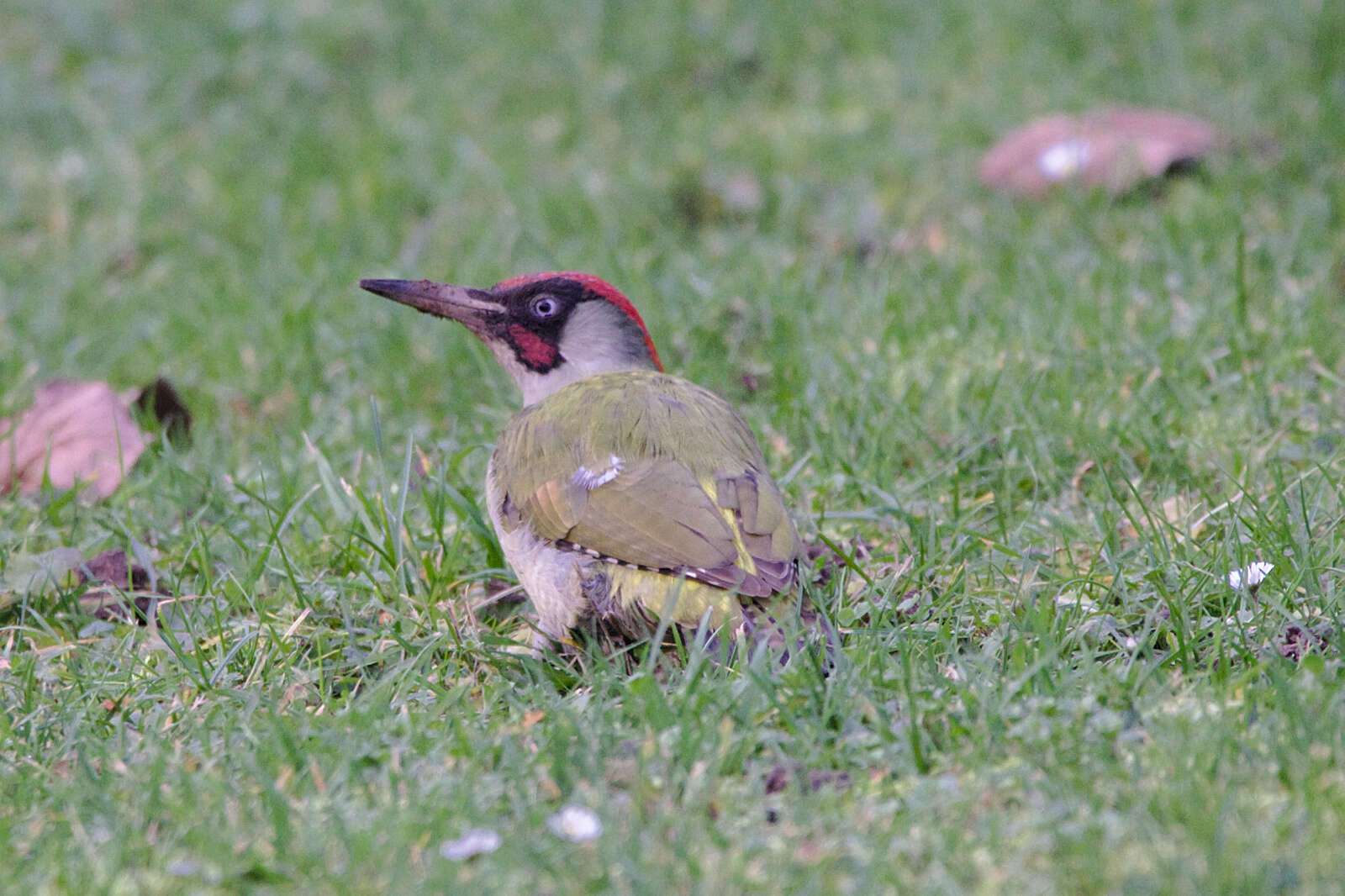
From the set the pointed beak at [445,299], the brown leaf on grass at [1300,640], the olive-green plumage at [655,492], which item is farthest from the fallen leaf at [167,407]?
the brown leaf on grass at [1300,640]

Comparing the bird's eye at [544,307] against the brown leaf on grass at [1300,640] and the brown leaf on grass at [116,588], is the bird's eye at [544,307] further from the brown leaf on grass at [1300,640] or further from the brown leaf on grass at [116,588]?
the brown leaf on grass at [1300,640]

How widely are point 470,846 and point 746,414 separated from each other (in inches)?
89.5

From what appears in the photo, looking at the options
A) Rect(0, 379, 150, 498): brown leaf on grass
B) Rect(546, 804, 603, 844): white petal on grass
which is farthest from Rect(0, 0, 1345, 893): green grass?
Rect(0, 379, 150, 498): brown leaf on grass

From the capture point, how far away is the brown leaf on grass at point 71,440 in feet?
14.0

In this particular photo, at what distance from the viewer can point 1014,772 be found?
2.58 meters

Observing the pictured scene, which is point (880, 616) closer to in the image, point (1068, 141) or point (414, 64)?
point (1068, 141)

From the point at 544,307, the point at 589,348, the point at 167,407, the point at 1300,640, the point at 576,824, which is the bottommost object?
the point at 1300,640

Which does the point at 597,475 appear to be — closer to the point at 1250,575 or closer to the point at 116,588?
the point at 116,588

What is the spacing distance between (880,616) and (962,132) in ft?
12.6

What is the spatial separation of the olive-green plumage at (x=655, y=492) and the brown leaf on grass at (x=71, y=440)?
1.23m

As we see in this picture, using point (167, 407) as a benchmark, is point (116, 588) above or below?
below

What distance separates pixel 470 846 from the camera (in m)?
2.46

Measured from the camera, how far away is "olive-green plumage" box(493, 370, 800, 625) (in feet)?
10.3

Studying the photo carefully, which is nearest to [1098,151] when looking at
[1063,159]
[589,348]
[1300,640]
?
[1063,159]
